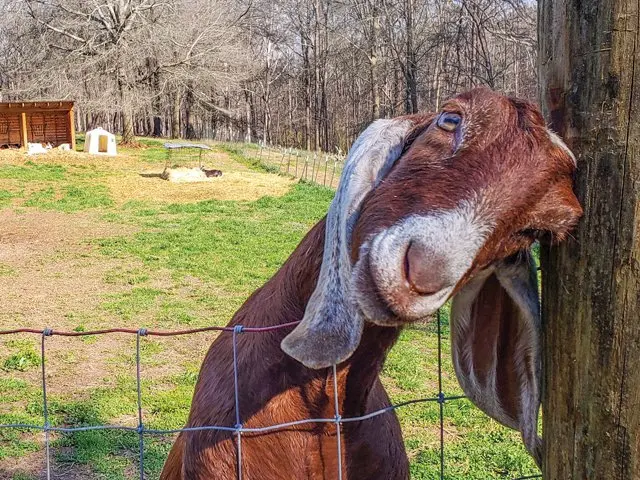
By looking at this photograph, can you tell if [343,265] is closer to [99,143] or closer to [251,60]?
[99,143]

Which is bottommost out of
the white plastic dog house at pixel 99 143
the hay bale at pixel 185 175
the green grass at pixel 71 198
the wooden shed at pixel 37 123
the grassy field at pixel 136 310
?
the grassy field at pixel 136 310

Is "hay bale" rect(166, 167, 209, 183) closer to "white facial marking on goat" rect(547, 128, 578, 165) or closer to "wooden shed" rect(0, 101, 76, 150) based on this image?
"wooden shed" rect(0, 101, 76, 150)

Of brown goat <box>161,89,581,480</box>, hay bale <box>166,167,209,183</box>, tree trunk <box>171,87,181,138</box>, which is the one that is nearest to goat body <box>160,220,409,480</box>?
brown goat <box>161,89,581,480</box>

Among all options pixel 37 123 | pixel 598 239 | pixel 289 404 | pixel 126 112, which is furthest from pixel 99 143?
pixel 598 239

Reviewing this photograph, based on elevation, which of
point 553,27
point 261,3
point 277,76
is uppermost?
point 261,3

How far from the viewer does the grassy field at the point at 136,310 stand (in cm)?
462

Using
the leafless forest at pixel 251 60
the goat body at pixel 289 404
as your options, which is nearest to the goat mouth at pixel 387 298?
the goat body at pixel 289 404

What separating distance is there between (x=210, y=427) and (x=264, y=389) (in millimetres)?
177

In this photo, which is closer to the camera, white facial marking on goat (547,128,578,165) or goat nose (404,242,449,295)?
goat nose (404,242,449,295)

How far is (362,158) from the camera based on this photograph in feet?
4.42

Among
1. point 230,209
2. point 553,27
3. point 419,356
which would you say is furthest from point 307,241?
point 230,209

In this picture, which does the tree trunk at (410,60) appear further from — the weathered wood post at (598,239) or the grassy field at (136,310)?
the weathered wood post at (598,239)

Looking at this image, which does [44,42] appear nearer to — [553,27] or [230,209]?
[230,209]

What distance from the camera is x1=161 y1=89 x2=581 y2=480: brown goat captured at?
118 centimetres
